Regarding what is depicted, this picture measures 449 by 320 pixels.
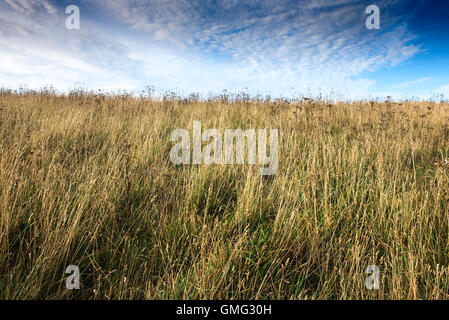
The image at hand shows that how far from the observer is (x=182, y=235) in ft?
6.54

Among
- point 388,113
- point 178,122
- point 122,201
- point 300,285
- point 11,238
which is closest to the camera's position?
point 300,285

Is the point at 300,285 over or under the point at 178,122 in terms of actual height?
under

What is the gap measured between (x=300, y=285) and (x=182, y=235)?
3.07 feet

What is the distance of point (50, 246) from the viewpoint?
179 cm

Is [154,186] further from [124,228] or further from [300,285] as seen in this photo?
[300,285]

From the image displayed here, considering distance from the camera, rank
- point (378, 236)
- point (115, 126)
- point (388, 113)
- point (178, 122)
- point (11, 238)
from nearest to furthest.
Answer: point (11, 238) → point (378, 236) → point (115, 126) → point (178, 122) → point (388, 113)

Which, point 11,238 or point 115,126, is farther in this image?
point 115,126

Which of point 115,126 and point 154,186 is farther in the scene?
point 115,126

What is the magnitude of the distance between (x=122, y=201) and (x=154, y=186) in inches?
13.8
